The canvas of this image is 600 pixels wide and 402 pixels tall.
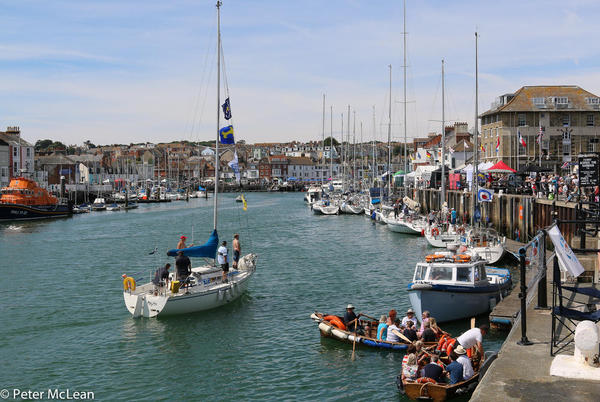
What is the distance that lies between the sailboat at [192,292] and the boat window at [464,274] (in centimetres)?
925

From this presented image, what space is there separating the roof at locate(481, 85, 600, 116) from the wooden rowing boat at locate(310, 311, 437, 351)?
5542cm

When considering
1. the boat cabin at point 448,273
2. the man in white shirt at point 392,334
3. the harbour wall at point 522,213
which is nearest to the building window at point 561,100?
the harbour wall at point 522,213

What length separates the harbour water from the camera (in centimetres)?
1722

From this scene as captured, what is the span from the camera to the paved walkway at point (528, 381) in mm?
11500

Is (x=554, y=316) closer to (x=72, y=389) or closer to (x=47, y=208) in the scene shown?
(x=72, y=389)

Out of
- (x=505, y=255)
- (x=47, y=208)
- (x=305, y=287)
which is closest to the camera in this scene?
(x=305, y=287)

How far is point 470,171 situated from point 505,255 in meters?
14.5

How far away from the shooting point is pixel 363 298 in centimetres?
2711

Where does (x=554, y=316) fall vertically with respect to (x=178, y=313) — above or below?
above

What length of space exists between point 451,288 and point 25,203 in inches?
2684

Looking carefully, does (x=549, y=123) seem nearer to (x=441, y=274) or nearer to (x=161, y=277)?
(x=441, y=274)

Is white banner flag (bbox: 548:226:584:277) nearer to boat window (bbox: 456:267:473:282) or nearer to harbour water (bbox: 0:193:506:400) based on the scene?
harbour water (bbox: 0:193:506:400)

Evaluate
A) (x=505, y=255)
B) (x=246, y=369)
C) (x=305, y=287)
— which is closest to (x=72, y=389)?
(x=246, y=369)

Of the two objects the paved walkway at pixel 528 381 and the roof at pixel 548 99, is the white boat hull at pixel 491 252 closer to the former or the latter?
the paved walkway at pixel 528 381
